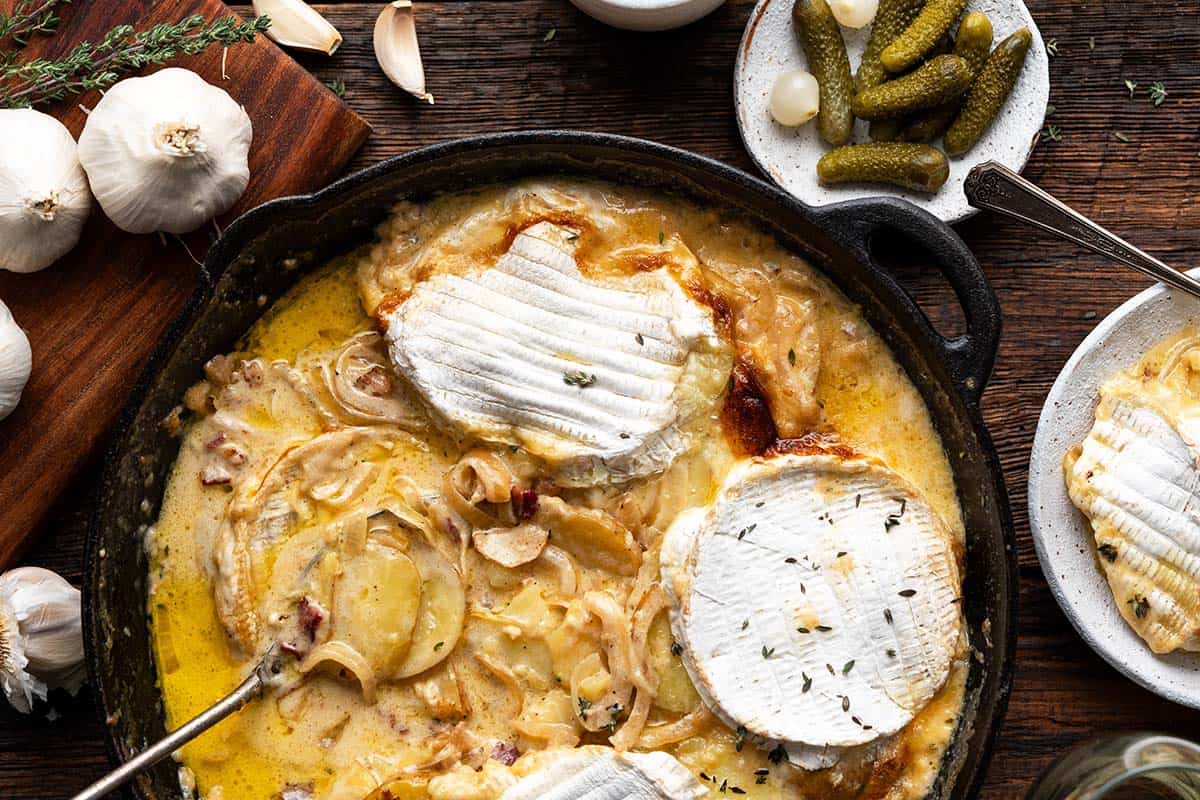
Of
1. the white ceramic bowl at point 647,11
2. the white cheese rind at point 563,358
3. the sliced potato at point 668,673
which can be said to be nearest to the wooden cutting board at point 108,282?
the white cheese rind at point 563,358

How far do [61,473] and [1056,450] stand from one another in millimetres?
3226

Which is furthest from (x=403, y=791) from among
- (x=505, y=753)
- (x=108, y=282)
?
(x=108, y=282)

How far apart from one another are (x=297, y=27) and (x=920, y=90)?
2096 mm

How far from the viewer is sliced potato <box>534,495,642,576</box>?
3.43 m

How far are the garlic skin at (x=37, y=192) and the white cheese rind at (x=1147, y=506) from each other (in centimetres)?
325

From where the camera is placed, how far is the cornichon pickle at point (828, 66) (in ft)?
12.4

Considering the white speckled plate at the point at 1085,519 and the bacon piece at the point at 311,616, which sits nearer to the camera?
the bacon piece at the point at 311,616

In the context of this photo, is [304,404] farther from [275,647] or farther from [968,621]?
[968,621]

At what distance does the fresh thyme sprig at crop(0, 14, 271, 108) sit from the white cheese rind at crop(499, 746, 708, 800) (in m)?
2.46

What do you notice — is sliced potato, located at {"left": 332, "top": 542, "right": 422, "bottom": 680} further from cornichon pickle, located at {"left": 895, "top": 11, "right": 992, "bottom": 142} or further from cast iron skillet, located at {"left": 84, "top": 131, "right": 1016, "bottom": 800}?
cornichon pickle, located at {"left": 895, "top": 11, "right": 992, "bottom": 142}

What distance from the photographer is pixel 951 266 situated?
3281 mm

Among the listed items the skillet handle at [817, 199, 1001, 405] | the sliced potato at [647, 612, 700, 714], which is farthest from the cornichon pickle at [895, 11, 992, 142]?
the sliced potato at [647, 612, 700, 714]

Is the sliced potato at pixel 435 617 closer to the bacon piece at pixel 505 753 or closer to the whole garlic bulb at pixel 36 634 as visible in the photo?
the bacon piece at pixel 505 753

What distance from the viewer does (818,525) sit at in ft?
11.2
